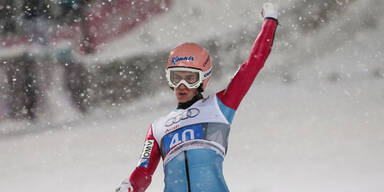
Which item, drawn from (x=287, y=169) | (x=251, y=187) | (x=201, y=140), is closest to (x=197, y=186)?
(x=201, y=140)

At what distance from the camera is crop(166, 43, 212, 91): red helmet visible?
11.2 feet

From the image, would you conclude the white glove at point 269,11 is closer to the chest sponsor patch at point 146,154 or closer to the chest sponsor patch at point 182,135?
the chest sponsor patch at point 182,135

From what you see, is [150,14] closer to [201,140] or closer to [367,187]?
[367,187]

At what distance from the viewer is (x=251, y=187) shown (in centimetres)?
611

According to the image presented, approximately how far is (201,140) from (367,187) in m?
3.20

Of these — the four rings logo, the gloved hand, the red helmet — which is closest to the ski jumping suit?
the four rings logo

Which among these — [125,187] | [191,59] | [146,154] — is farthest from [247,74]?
[125,187]

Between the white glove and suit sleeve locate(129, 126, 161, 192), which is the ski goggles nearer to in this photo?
suit sleeve locate(129, 126, 161, 192)

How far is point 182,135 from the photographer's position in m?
3.24

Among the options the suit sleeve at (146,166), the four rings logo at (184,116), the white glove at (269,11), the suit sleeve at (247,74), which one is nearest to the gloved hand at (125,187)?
the suit sleeve at (146,166)

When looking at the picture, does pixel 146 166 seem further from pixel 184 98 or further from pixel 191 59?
pixel 191 59

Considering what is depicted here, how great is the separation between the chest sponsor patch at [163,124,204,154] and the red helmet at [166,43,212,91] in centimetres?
44

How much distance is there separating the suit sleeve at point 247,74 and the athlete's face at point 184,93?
8.6 inches

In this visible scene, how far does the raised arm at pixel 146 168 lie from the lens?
3.33 metres
